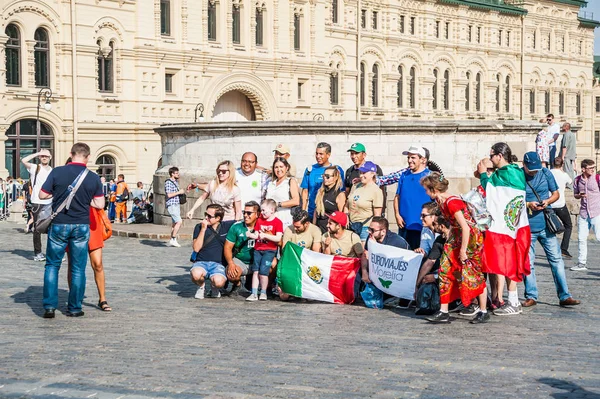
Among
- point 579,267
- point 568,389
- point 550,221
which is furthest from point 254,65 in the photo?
point 568,389

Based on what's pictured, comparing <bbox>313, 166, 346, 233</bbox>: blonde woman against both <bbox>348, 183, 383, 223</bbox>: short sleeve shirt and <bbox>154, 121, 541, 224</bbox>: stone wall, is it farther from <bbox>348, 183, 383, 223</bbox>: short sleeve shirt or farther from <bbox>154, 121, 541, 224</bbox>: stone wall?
<bbox>154, 121, 541, 224</bbox>: stone wall

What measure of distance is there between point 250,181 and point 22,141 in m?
27.9

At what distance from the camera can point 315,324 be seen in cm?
1106

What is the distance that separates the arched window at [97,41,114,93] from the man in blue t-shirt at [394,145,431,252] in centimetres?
3130

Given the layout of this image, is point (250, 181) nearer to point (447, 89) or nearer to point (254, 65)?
point (254, 65)

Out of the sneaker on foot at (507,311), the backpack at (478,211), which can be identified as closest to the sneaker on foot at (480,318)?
the sneaker on foot at (507,311)

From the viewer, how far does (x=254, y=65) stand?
161 feet

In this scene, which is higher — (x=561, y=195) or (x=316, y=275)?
(x=561, y=195)

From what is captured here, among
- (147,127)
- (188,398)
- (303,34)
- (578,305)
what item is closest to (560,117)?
(303,34)

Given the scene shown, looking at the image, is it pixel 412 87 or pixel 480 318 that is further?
pixel 412 87

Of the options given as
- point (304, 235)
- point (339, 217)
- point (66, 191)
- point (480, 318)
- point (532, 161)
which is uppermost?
point (532, 161)

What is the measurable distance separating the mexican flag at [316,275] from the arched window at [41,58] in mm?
29662

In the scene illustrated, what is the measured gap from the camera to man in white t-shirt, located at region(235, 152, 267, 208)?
13.9m

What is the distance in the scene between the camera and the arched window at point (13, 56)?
39.5 metres
